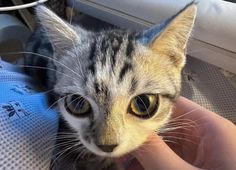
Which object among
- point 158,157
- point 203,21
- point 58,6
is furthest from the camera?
point 58,6

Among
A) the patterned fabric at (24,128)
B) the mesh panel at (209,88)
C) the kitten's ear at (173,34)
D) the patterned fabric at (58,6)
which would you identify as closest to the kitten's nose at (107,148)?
the patterned fabric at (24,128)

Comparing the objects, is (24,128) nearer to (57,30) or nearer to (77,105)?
(77,105)

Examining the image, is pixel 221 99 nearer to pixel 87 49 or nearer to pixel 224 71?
pixel 224 71

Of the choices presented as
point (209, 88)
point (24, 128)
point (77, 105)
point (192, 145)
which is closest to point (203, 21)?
point (209, 88)

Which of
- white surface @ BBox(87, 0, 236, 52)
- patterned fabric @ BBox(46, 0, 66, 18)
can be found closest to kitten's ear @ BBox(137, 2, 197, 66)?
white surface @ BBox(87, 0, 236, 52)

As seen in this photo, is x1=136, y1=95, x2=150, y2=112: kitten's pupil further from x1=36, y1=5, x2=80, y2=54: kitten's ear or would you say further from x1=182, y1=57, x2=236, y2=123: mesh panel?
x1=182, y1=57, x2=236, y2=123: mesh panel

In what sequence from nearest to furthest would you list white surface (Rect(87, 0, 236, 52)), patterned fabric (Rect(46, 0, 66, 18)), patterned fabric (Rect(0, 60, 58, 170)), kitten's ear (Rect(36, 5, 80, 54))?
1. patterned fabric (Rect(0, 60, 58, 170))
2. kitten's ear (Rect(36, 5, 80, 54))
3. white surface (Rect(87, 0, 236, 52))
4. patterned fabric (Rect(46, 0, 66, 18))
